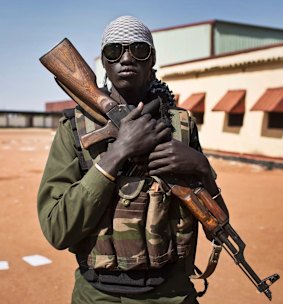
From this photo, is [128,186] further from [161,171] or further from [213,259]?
[213,259]

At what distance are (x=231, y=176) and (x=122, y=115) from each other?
35.3ft

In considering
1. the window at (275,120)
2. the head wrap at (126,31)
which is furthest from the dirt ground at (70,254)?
the window at (275,120)

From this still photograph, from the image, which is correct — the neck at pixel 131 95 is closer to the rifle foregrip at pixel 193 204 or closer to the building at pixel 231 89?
the rifle foregrip at pixel 193 204

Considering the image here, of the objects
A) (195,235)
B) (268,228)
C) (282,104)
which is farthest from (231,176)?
(195,235)

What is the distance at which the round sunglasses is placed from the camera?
59.3 inches

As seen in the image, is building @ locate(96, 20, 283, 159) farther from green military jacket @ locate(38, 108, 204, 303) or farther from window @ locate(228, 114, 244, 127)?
green military jacket @ locate(38, 108, 204, 303)

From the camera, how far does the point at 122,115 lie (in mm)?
1497

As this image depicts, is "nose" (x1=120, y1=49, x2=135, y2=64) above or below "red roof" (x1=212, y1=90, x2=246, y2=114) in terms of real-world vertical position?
above

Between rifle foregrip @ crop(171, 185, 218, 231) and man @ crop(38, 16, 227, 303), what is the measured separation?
0.03 m

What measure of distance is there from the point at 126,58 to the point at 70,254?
397cm

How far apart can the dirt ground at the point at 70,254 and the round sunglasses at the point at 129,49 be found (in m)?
2.91

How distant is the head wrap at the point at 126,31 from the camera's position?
1504mm

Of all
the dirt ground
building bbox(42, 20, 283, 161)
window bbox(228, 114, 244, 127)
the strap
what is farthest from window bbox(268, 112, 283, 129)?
the strap

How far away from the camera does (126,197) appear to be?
1.45 meters
